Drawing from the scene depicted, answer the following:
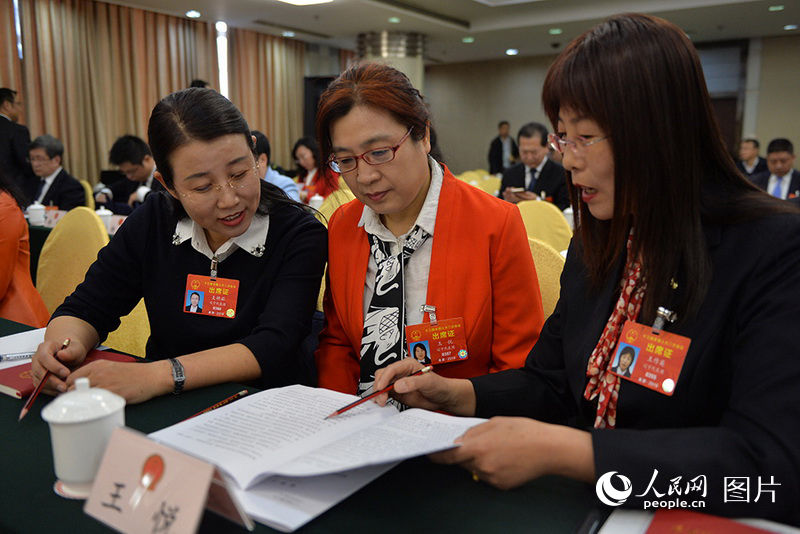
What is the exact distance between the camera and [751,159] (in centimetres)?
830

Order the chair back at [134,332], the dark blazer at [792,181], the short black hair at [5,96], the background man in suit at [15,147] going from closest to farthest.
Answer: the chair back at [134,332] → the background man in suit at [15,147] → the short black hair at [5,96] → the dark blazer at [792,181]

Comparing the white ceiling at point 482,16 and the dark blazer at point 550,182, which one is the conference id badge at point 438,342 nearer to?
the dark blazer at point 550,182

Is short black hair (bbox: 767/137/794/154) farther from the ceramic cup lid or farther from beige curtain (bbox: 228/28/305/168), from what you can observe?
the ceramic cup lid

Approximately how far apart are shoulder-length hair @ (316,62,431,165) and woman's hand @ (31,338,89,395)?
0.70m

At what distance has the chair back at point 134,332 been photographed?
5.74ft

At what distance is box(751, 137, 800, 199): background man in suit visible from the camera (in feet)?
20.7

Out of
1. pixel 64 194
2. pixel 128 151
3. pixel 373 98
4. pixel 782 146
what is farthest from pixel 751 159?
pixel 373 98

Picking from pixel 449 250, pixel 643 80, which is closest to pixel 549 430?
pixel 643 80

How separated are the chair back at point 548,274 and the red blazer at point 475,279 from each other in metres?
0.22

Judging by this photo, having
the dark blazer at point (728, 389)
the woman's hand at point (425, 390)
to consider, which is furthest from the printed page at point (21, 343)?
the dark blazer at point (728, 389)

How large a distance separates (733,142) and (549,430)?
1142cm

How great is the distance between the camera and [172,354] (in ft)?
4.95

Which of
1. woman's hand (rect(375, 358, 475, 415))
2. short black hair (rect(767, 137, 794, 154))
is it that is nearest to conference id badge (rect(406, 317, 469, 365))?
woman's hand (rect(375, 358, 475, 415))

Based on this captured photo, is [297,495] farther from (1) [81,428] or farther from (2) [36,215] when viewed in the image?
(2) [36,215]
